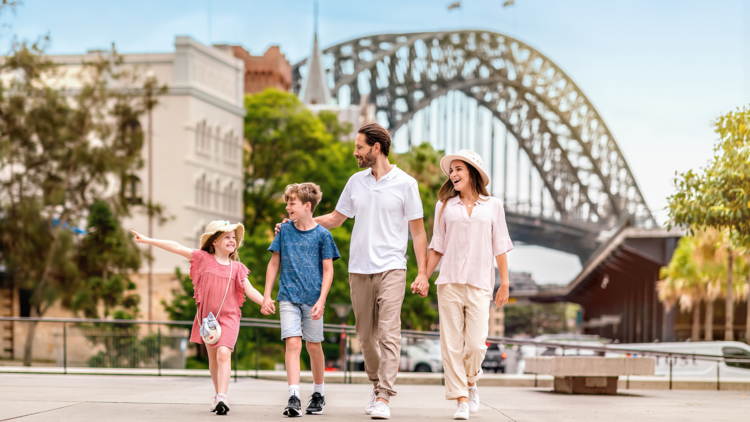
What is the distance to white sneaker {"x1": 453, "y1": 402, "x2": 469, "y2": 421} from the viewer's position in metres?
7.24

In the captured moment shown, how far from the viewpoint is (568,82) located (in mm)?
102375

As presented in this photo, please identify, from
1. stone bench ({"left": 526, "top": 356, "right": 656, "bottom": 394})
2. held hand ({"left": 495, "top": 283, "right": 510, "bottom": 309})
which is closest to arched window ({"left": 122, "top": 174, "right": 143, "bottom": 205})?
stone bench ({"left": 526, "top": 356, "right": 656, "bottom": 394})

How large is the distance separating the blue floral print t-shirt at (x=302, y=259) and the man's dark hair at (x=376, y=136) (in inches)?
30.2

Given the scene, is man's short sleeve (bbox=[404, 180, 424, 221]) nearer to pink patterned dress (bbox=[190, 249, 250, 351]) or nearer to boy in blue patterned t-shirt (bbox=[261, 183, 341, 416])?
boy in blue patterned t-shirt (bbox=[261, 183, 341, 416])

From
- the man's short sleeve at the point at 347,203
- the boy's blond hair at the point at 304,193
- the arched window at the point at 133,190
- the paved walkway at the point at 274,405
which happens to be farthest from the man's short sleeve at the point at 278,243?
the arched window at the point at 133,190

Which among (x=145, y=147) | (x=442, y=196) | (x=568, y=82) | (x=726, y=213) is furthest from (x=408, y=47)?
(x=442, y=196)

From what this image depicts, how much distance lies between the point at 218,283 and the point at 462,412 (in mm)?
2061

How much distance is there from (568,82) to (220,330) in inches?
3868

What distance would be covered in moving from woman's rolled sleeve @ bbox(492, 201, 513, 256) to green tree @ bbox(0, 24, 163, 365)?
28368 millimetres

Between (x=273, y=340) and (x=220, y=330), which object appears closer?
(x=220, y=330)

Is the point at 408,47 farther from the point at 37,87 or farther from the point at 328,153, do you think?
the point at 37,87

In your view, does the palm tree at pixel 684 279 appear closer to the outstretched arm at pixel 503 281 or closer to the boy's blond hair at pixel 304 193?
the outstretched arm at pixel 503 281

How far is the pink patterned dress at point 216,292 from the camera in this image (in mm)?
7531

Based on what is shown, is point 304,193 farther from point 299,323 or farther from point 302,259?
point 299,323
